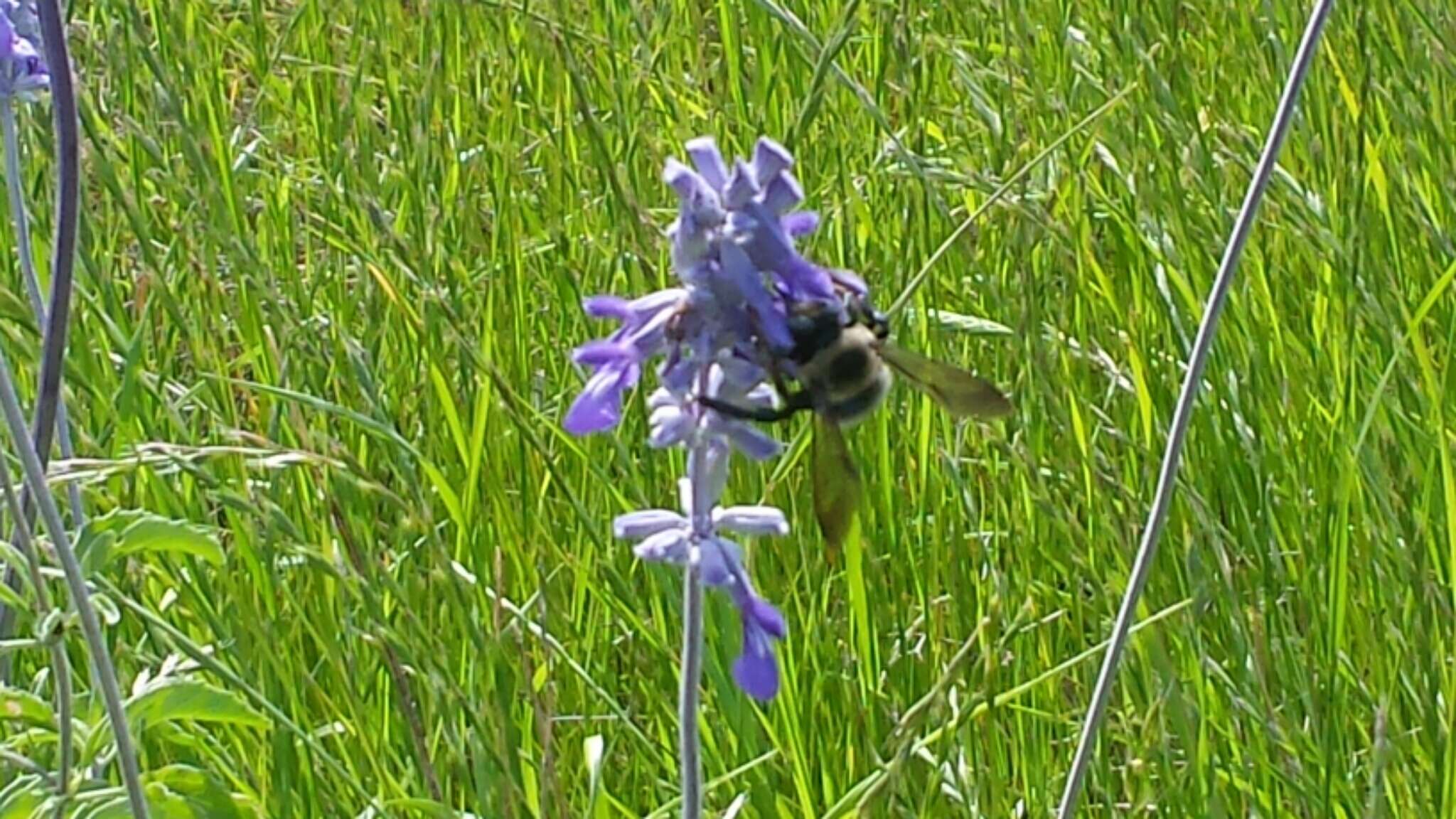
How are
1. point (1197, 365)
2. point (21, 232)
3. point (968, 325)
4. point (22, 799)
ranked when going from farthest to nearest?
point (968, 325) < point (21, 232) < point (22, 799) < point (1197, 365)

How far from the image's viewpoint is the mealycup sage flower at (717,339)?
0.73 meters

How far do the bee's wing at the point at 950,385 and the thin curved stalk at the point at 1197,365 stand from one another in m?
0.12

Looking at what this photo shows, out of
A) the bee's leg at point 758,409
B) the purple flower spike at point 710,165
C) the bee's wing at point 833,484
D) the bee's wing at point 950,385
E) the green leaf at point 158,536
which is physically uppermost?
the purple flower spike at point 710,165

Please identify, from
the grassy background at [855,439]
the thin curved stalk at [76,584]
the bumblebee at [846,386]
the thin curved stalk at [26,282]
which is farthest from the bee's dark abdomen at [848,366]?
the thin curved stalk at [26,282]

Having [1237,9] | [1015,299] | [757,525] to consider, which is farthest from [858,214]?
[757,525]

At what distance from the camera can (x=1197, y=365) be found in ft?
2.93

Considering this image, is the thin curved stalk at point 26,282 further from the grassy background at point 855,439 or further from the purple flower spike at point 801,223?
the purple flower spike at point 801,223

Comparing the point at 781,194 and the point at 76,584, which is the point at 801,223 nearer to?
the point at 781,194

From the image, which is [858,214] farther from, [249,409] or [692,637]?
[692,637]

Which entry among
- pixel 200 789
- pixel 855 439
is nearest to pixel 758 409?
pixel 200 789

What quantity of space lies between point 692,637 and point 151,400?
1.13m

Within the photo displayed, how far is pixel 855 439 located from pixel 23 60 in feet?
2.50

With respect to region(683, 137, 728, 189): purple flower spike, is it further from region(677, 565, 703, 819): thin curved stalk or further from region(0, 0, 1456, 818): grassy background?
region(0, 0, 1456, 818): grassy background

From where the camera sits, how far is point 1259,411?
5.35ft
